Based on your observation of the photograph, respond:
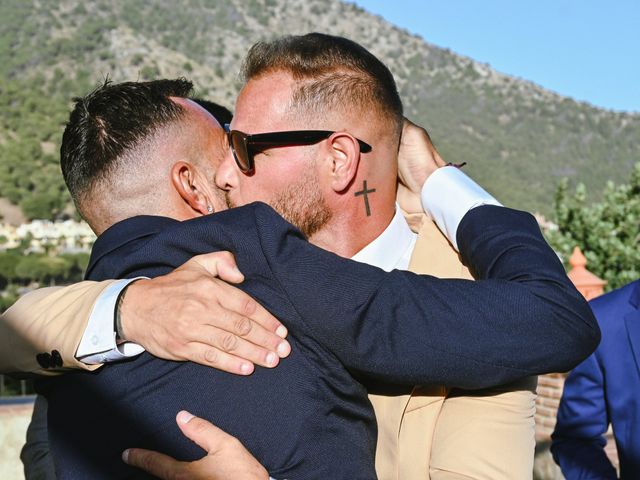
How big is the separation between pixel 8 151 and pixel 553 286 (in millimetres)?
70313

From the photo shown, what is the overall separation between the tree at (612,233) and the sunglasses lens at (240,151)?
1151cm

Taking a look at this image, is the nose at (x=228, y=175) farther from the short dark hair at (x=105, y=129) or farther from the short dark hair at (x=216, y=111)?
the short dark hair at (x=216, y=111)

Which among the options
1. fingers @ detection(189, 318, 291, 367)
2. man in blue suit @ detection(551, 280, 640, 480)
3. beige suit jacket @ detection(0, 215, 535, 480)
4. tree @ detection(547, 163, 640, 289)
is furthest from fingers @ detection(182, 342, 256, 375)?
tree @ detection(547, 163, 640, 289)

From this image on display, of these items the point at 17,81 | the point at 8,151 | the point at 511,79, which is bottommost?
the point at 8,151

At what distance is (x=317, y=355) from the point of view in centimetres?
147

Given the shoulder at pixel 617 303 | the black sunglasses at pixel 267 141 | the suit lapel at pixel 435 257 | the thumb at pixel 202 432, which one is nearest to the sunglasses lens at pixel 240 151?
the black sunglasses at pixel 267 141

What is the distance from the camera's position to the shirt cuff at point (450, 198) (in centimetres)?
184

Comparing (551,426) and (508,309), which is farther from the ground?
(508,309)

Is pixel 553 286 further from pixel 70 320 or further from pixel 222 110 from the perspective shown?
pixel 222 110

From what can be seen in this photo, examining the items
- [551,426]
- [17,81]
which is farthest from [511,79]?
[551,426]

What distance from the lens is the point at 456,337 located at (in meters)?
1.43

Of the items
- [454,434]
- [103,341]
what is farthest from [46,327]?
[454,434]

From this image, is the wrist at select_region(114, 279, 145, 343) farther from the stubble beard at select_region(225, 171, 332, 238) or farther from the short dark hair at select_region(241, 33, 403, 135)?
the short dark hair at select_region(241, 33, 403, 135)

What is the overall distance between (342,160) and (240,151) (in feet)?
0.84
